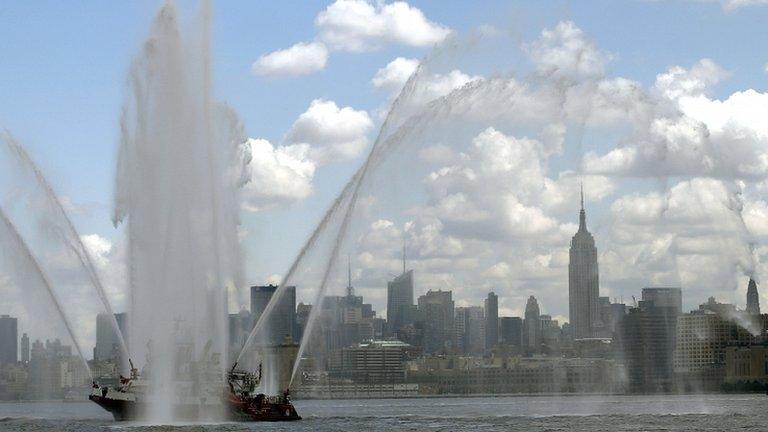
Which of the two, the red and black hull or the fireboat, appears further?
the red and black hull

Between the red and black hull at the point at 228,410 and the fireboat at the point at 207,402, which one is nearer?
the fireboat at the point at 207,402

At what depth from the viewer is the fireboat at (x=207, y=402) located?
247 ft

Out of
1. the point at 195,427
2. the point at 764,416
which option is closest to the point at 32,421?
the point at 195,427

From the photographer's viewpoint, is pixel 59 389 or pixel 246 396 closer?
pixel 246 396

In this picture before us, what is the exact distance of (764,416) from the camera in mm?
105688

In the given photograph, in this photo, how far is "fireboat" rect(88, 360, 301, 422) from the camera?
75250 millimetres

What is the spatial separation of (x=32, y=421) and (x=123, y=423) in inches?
800

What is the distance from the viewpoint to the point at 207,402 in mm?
76562

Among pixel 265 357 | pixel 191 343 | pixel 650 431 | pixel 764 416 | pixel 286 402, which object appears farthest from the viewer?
pixel 265 357

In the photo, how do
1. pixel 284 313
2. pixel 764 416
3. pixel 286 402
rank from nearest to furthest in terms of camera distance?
pixel 286 402, pixel 764 416, pixel 284 313

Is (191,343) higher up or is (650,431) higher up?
(191,343)

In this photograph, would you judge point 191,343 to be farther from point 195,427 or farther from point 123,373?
point 123,373

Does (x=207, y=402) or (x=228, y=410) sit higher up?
(x=207, y=402)

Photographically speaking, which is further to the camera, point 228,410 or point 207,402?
point 228,410
